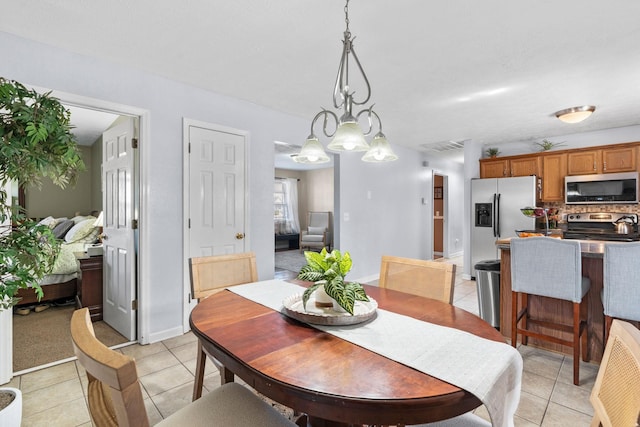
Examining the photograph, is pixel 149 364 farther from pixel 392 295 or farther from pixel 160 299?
pixel 392 295

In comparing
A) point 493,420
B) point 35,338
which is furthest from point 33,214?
point 493,420

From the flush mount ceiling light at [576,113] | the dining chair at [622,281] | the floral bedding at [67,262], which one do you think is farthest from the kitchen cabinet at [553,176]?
the floral bedding at [67,262]

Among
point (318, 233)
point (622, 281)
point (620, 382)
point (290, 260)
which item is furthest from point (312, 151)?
point (318, 233)

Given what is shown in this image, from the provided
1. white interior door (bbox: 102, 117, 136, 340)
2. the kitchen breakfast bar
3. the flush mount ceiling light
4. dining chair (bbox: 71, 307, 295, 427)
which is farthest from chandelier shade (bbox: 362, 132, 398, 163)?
the flush mount ceiling light

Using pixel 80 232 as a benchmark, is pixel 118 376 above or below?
below

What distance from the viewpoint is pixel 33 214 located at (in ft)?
18.2

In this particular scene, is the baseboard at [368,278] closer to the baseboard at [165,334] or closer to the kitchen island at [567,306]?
the kitchen island at [567,306]

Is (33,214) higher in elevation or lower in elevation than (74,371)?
higher

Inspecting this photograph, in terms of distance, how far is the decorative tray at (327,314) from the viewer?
4.14 ft

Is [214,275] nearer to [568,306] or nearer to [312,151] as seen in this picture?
[312,151]

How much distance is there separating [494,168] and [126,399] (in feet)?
18.7

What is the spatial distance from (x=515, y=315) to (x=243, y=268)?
83.6 inches

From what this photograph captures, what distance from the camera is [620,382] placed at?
812 millimetres

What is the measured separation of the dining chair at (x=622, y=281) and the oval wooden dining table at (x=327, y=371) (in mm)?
1347
